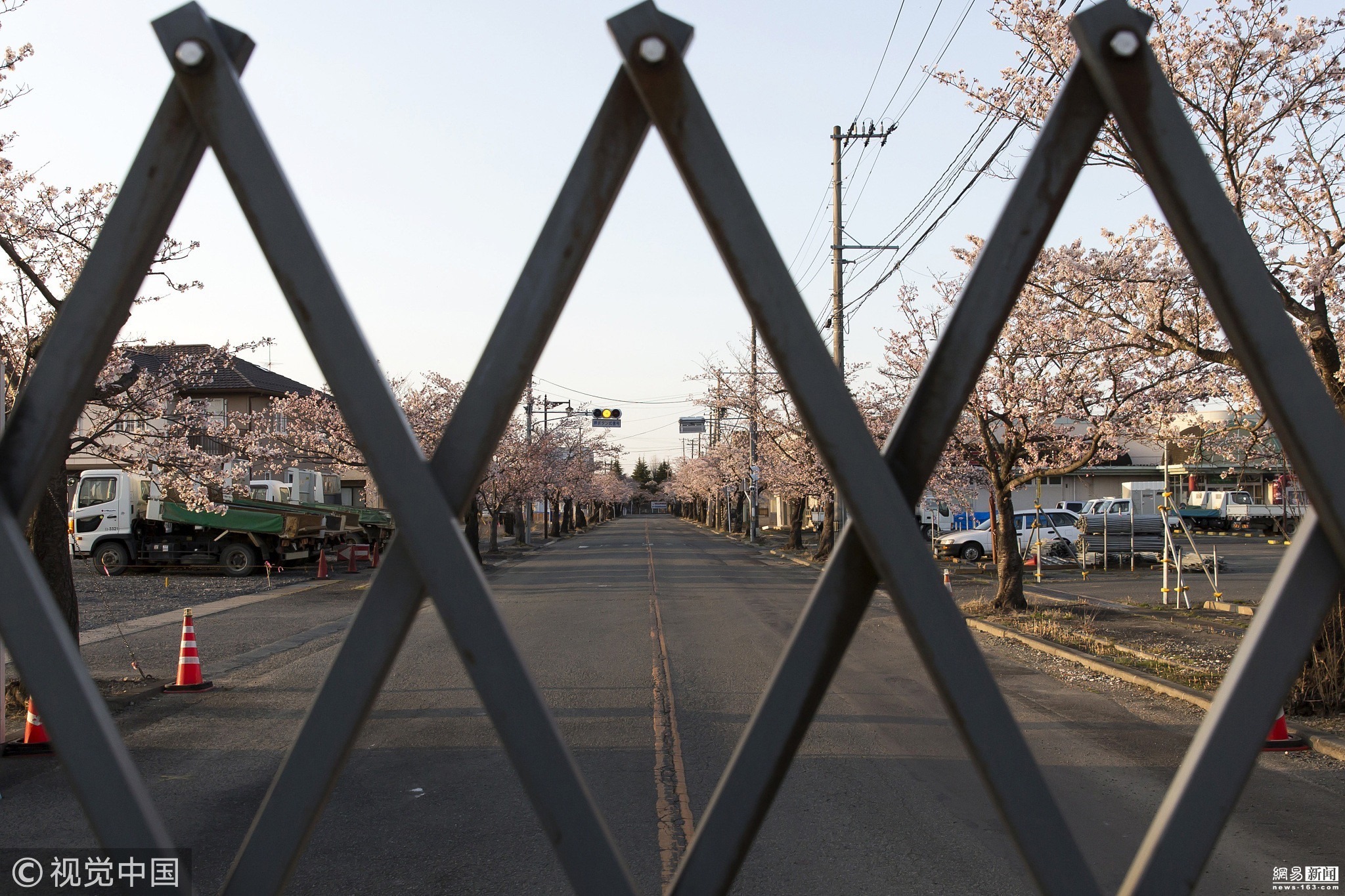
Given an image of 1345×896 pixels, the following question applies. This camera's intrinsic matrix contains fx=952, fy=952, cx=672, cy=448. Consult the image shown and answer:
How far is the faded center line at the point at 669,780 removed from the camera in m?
5.16

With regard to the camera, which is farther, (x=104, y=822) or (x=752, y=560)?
(x=752, y=560)

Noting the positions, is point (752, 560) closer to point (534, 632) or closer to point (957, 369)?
point (534, 632)

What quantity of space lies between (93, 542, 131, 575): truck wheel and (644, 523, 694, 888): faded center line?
20.5 meters

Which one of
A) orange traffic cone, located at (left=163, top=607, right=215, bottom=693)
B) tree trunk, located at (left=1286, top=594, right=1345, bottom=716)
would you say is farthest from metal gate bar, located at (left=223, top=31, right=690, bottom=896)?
orange traffic cone, located at (left=163, top=607, right=215, bottom=693)

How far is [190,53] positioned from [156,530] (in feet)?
93.2

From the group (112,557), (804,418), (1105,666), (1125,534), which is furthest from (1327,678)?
(112,557)

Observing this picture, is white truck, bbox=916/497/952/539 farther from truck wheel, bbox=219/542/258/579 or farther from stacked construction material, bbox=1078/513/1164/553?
truck wheel, bbox=219/542/258/579

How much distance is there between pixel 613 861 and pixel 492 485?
3521 cm

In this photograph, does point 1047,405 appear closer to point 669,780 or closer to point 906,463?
point 669,780

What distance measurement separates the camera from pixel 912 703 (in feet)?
29.9

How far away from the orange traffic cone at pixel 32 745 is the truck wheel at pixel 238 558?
19343 millimetres

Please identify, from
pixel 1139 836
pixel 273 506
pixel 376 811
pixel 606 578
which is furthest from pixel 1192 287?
pixel 273 506

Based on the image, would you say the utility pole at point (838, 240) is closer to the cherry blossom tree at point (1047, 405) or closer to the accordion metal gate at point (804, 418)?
the cherry blossom tree at point (1047, 405)

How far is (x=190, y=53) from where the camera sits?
126cm
